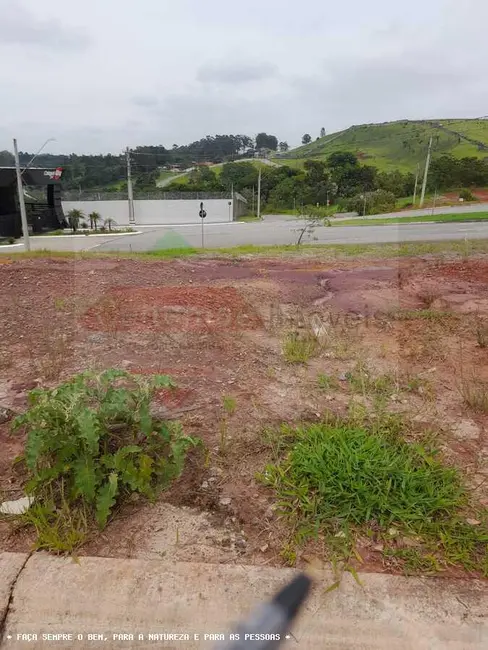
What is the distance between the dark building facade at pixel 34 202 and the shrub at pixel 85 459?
103 ft

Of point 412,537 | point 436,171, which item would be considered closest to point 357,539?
point 412,537

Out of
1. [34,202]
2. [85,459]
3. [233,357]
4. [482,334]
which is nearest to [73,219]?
[34,202]

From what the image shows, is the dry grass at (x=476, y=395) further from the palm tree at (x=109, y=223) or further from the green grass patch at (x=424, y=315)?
the palm tree at (x=109, y=223)

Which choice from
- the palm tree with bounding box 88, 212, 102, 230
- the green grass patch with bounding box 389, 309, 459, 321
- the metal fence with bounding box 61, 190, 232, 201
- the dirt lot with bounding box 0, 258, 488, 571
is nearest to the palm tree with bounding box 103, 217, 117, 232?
the palm tree with bounding box 88, 212, 102, 230

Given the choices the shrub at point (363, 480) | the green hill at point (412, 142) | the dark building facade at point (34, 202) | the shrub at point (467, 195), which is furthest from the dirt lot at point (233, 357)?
the green hill at point (412, 142)

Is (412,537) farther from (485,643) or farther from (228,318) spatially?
(228,318)

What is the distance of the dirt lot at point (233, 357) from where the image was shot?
2100mm

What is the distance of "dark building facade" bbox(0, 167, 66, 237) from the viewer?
2942 centimetres

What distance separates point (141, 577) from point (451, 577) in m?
1.24

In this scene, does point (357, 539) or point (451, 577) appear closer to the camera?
point (451, 577)

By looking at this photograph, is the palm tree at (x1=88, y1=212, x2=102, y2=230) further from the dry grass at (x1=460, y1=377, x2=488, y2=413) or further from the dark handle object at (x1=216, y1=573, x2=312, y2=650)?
the dark handle object at (x1=216, y1=573, x2=312, y2=650)

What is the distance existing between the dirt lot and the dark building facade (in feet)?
81.1

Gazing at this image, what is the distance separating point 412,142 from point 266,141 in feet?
156

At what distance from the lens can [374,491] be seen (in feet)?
7.09
